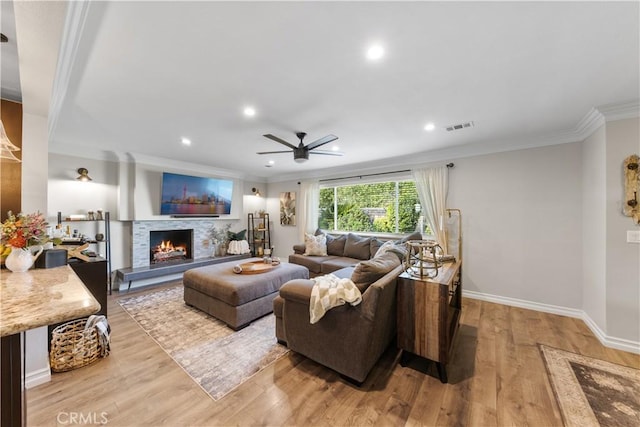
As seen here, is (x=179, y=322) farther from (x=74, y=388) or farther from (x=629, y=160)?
(x=629, y=160)

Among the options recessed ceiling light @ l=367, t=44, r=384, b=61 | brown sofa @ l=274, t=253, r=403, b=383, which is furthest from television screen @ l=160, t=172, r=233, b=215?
recessed ceiling light @ l=367, t=44, r=384, b=61

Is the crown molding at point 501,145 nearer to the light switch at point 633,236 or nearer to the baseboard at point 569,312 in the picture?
the light switch at point 633,236

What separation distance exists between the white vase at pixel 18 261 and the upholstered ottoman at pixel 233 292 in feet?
5.41

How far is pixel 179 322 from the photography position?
3006 millimetres

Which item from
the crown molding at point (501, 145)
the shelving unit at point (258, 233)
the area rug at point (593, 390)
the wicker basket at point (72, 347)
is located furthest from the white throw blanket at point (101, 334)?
the crown molding at point (501, 145)

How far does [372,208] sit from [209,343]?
12.8 feet

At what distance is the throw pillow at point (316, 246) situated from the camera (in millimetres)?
5035

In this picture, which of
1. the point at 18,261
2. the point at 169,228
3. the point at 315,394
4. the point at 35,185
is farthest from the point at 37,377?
the point at 169,228

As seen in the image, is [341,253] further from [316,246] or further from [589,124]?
[589,124]

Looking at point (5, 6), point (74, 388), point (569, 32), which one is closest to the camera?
point (5, 6)

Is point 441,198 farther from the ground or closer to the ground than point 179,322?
farther from the ground

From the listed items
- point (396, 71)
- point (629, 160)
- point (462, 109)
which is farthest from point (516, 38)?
point (629, 160)

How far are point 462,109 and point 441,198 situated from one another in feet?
6.00

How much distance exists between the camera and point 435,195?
165 inches
